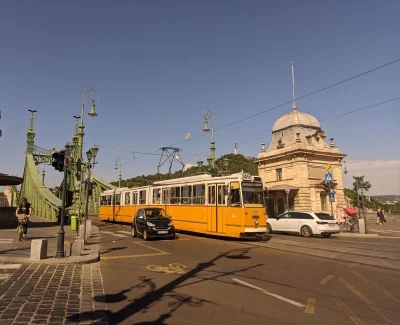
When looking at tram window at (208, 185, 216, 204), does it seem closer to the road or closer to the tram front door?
the tram front door

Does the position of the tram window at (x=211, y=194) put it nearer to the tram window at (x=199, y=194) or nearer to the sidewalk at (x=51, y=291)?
the tram window at (x=199, y=194)

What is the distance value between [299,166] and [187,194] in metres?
19.3

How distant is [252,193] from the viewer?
51.2 feet

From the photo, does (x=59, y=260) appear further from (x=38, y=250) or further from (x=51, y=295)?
(x=51, y=295)

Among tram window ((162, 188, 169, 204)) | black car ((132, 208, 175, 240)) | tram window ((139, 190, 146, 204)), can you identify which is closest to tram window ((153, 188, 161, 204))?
tram window ((162, 188, 169, 204))

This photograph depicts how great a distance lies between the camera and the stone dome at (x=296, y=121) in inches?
1529

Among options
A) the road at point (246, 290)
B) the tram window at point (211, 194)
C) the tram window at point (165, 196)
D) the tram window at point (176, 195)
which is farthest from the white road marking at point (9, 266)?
the tram window at point (165, 196)

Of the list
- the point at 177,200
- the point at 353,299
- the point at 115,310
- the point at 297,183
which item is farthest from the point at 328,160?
the point at 115,310

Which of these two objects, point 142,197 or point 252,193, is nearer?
point 252,193

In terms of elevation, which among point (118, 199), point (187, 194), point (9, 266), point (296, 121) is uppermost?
point (296, 121)

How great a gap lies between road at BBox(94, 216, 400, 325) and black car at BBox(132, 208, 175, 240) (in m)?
4.62

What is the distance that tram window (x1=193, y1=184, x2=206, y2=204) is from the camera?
56.5ft

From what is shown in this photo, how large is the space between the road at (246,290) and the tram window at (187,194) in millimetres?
7617

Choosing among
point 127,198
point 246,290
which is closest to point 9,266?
point 246,290
